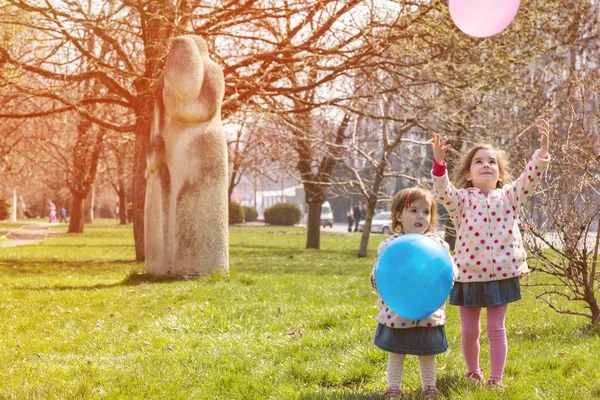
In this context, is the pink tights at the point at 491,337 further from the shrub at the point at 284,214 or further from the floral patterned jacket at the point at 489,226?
the shrub at the point at 284,214

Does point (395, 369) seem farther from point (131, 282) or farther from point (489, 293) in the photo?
point (131, 282)

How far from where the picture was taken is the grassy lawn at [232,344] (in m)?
4.98

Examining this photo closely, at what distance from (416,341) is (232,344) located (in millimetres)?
2474

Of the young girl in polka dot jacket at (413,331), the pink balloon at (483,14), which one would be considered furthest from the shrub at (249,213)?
the young girl in polka dot jacket at (413,331)

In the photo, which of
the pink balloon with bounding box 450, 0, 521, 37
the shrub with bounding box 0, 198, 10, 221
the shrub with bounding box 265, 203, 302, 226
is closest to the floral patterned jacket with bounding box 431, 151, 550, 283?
the pink balloon with bounding box 450, 0, 521, 37

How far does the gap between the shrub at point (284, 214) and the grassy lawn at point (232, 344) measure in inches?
1493

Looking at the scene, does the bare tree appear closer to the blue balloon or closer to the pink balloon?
the pink balloon

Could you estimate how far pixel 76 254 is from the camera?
18.6m

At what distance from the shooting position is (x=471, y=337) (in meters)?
5.04

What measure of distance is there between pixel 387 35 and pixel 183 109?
4.28 m

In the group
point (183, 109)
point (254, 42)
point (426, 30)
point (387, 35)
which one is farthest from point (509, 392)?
point (254, 42)

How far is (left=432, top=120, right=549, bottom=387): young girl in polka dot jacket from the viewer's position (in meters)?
4.92

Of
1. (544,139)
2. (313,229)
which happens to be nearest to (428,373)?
(544,139)

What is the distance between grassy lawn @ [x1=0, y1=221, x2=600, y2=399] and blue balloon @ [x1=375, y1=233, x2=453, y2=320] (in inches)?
24.0
